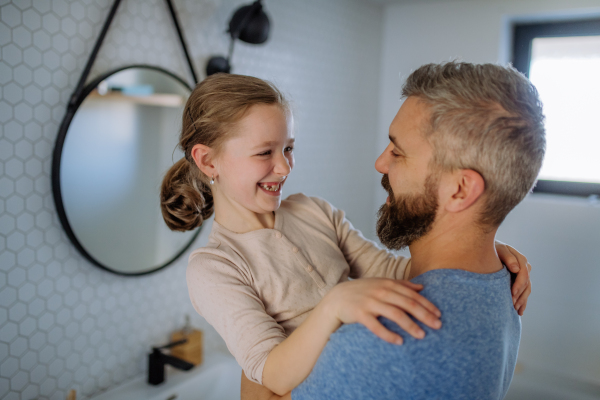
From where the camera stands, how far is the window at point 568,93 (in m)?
2.60

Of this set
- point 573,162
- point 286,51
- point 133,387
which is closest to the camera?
point 133,387

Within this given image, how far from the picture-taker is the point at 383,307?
0.71 metres

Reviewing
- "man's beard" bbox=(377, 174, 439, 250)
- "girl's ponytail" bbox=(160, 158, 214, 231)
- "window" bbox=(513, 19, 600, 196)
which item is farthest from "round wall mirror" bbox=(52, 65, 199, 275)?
"window" bbox=(513, 19, 600, 196)

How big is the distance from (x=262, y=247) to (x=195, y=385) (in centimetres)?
103

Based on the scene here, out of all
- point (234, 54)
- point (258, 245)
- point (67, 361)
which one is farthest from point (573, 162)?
point (67, 361)

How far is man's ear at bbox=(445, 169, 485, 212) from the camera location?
846 millimetres

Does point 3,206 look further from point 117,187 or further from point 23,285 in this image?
point 117,187

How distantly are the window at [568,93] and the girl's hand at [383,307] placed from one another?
236 cm

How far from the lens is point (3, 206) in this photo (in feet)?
4.34

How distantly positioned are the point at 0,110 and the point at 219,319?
90 centimetres

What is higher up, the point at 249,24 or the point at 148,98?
the point at 249,24

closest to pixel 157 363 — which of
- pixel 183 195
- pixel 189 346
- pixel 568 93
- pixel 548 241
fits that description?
pixel 189 346

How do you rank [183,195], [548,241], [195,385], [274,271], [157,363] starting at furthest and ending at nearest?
1. [548,241]
2. [195,385]
3. [157,363]
4. [183,195]
5. [274,271]

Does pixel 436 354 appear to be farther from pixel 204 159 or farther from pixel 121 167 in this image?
pixel 121 167
